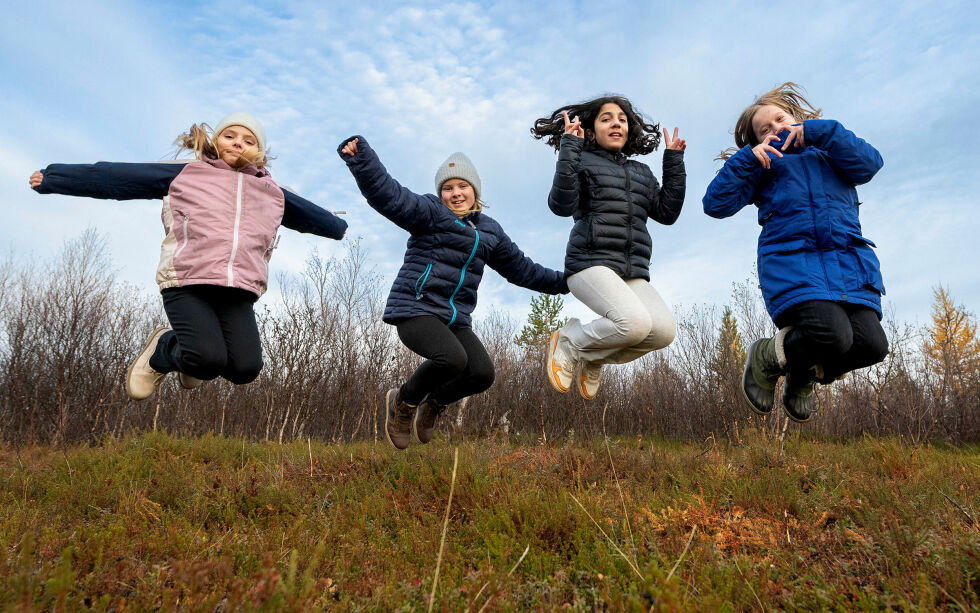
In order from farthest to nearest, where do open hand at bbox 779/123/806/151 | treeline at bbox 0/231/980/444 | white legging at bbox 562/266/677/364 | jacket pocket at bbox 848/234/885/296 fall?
treeline at bbox 0/231/980/444 < white legging at bbox 562/266/677/364 < open hand at bbox 779/123/806/151 < jacket pocket at bbox 848/234/885/296

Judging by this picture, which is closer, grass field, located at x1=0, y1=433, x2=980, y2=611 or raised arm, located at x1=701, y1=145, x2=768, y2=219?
grass field, located at x1=0, y1=433, x2=980, y2=611

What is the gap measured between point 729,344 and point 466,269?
32.7 ft

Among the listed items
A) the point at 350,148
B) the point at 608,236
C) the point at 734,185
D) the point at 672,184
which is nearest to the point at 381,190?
the point at 350,148

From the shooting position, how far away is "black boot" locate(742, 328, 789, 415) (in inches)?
148

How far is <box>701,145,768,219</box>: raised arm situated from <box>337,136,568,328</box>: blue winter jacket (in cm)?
162

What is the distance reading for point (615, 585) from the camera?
2275 mm

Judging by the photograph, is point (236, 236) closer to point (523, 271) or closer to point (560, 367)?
point (523, 271)

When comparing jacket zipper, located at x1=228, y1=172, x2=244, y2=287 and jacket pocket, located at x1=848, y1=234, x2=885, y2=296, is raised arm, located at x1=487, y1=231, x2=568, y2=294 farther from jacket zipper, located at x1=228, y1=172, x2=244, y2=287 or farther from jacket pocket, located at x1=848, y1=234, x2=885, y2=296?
jacket pocket, located at x1=848, y1=234, x2=885, y2=296

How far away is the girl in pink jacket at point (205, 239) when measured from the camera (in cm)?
361

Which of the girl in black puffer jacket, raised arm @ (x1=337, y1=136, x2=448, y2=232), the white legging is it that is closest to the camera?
raised arm @ (x1=337, y1=136, x2=448, y2=232)

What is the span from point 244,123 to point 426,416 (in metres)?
2.62

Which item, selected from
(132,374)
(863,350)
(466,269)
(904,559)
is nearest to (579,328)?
(466,269)

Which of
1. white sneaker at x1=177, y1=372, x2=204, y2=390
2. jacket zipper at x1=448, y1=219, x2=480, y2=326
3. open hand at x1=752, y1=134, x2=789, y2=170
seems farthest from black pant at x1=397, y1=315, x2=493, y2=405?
open hand at x1=752, y1=134, x2=789, y2=170

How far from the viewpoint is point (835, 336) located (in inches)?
128
